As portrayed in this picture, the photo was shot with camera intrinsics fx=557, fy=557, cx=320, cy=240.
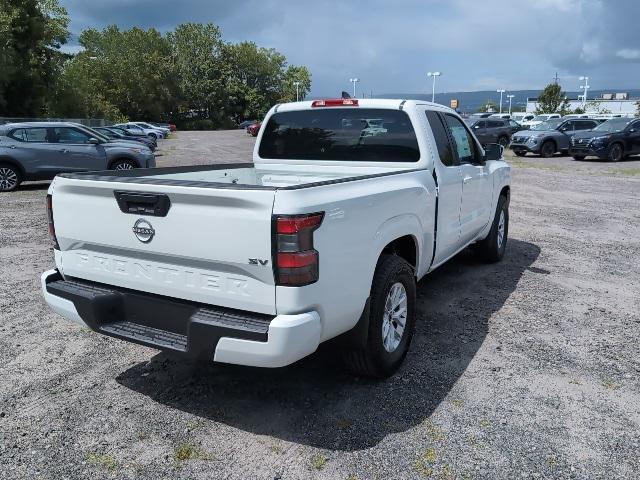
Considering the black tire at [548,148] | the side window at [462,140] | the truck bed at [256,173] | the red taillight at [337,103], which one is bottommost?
the black tire at [548,148]

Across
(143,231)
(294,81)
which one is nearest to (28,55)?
(143,231)

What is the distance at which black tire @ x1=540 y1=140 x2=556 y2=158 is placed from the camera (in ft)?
76.6

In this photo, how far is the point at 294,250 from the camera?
9.12 ft

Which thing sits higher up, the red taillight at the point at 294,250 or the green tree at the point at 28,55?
the green tree at the point at 28,55

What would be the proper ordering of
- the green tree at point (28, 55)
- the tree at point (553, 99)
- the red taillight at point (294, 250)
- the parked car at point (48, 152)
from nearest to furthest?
1. the red taillight at point (294, 250)
2. the parked car at point (48, 152)
3. the green tree at point (28, 55)
4. the tree at point (553, 99)

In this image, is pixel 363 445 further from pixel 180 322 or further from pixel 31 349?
pixel 31 349

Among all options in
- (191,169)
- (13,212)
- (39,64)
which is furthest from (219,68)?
(191,169)

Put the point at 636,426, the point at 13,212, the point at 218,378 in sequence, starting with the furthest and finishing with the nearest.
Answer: the point at 13,212 < the point at 218,378 < the point at 636,426

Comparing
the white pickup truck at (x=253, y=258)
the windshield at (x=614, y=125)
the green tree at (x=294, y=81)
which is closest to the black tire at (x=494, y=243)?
the white pickup truck at (x=253, y=258)

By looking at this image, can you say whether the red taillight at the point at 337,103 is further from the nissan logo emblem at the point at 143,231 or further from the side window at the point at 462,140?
the nissan logo emblem at the point at 143,231

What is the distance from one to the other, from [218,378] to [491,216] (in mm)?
3860

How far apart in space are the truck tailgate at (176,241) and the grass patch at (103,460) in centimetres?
92

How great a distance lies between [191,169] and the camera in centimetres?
494

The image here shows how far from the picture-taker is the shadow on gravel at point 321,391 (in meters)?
3.29
